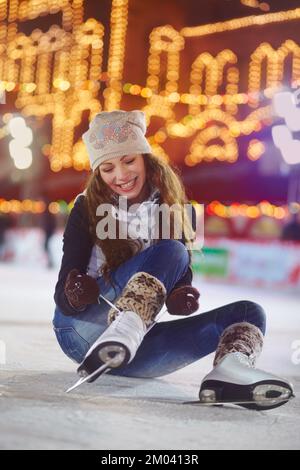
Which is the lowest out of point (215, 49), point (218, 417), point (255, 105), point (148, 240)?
point (218, 417)

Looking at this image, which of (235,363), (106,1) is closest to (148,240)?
(235,363)

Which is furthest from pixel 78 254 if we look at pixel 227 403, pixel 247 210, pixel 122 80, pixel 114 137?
pixel 247 210

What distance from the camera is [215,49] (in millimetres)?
22250

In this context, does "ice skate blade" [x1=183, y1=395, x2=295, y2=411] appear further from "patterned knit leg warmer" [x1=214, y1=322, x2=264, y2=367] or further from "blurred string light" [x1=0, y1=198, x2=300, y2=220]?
"blurred string light" [x1=0, y1=198, x2=300, y2=220]

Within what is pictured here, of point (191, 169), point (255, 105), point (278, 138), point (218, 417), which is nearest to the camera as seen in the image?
point (218, 417)

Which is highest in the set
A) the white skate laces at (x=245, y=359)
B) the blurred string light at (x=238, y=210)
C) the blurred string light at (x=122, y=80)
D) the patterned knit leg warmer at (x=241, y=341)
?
the blurred string light at (x=122, y=80)

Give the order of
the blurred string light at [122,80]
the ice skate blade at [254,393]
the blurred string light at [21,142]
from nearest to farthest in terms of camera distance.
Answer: the ice skate blade at [254,393]
the blurred string light at [122,80]
the blurred string light at [21,142]

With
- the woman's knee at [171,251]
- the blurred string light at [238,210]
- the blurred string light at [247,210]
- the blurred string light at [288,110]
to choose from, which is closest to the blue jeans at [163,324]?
the woman's knee at [171,251]

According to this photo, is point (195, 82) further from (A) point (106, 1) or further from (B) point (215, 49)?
(A) point (106, 1)

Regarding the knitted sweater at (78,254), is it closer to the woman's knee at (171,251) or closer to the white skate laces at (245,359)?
the woman's knee at (171,251)

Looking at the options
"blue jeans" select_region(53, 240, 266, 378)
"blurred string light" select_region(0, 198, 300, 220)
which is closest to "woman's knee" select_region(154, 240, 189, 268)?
"blue jeans" select_region(53, 240, 266, 378)

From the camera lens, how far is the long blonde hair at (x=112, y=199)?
3.21m

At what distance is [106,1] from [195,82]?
5.03 meters

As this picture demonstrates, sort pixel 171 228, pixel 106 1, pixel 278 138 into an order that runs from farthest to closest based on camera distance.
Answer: pixel 278 138 < pixel 106 1 < pixel 171 228
